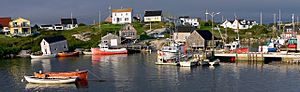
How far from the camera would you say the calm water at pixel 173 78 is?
4312 centimetres

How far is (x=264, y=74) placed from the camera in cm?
5103

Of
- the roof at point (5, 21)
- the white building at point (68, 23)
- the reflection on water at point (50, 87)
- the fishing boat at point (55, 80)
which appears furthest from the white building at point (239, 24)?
the reflection on water at point (50, 87)

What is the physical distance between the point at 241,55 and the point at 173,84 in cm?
2210

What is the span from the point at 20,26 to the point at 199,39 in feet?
154

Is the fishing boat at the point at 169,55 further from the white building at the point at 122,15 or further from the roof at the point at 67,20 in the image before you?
the roof at the point at 67,20

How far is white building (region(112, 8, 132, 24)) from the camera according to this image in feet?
387

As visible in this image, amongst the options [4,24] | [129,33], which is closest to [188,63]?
[129,33]

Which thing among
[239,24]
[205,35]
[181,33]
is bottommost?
[205,35]

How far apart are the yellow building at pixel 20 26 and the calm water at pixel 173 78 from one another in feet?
158

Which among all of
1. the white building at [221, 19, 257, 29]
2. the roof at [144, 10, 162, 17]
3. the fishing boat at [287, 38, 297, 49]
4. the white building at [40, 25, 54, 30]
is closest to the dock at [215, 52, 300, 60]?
the fishing boat at [287, 38, 297, 49]

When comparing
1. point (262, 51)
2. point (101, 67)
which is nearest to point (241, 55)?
point (262, 51)

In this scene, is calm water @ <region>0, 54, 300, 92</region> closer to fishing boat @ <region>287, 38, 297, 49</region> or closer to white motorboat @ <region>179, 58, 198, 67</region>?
white motorboat @ <region>179, 58, 198, 67</region>

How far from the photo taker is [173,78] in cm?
4938

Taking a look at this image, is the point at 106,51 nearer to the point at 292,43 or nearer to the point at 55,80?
the point at 292,43
